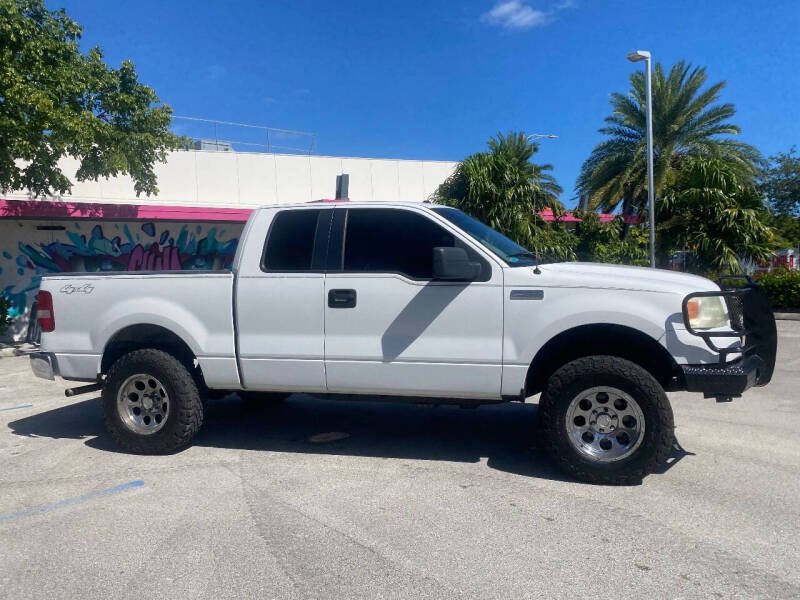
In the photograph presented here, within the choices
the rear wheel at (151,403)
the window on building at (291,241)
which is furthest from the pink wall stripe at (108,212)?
the window on building at (291,241)

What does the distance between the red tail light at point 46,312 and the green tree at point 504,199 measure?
11.3m

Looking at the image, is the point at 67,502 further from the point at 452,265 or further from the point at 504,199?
the point at 504,199

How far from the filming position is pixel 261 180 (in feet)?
60.5

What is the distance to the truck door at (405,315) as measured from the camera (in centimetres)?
479

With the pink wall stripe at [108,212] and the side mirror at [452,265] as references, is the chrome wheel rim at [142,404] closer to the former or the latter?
the side mirror at [452,265]

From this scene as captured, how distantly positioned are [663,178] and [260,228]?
737 inches

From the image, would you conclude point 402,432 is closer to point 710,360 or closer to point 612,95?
point 710,360

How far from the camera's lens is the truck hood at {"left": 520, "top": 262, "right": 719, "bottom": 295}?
14.8ft

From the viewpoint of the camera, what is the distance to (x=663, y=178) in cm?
2117

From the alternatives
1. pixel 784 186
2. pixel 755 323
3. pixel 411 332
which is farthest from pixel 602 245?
pixel 784 186

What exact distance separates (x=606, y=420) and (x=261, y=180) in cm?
1537

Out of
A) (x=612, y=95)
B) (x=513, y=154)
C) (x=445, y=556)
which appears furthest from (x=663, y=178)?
(x=445, y=556)

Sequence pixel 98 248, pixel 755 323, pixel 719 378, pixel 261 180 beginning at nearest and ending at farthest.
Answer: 1. pixel 719 378
2. pixel 755 323
3. pixel 98 248
4. pixel 261 180

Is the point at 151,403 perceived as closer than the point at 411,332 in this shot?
No
